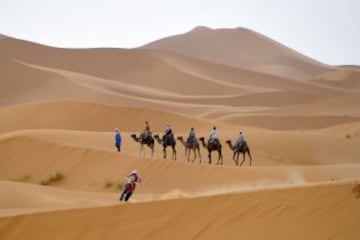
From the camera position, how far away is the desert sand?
10180 mm

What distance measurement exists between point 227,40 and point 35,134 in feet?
383

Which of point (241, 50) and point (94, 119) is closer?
point (94, 119)

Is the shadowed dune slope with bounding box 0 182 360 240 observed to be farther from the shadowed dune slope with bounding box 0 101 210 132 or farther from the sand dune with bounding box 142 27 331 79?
the sand dune with bounding box 142 27 331 79

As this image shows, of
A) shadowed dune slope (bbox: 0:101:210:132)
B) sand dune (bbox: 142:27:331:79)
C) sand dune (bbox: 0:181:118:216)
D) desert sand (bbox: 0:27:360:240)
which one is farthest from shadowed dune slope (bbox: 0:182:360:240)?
sand dune (bbox: 142:27:331:79)

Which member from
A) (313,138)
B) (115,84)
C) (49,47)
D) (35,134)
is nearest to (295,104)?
(115,84)

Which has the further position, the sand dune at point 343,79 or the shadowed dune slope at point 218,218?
the sand dune at point 343,79

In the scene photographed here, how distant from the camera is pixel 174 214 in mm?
10547

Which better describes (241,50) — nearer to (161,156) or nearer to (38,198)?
(161,156)

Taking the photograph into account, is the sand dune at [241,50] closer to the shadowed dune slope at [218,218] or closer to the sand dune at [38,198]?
the sand dune at [38,198]

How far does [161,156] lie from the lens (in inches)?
1080

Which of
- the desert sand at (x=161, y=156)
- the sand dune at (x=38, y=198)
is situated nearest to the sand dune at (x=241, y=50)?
the desert sand at (x=161, y=156)

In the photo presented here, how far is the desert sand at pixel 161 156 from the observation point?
10.2 metres

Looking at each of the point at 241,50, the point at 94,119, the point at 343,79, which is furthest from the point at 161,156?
the point at 241,50

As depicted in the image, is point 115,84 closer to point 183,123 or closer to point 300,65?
point 183,123
